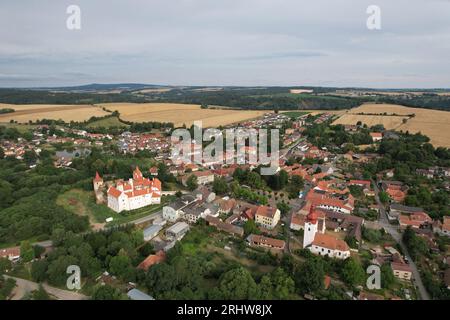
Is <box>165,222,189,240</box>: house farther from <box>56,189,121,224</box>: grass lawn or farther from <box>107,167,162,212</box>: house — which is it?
<box>56,189,121,224</box>: grass lawn

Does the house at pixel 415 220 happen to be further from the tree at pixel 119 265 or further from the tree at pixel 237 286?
the tree at pixel 119 265

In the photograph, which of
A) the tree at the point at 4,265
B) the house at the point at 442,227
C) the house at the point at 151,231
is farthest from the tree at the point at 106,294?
the house at the point at 442,227

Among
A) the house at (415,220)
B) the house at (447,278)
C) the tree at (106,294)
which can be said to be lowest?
the house at (447,278)

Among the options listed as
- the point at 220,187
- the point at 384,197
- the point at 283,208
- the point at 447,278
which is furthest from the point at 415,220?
the point at 220,187

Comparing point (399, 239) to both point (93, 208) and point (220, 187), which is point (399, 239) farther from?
point (93, 208)
